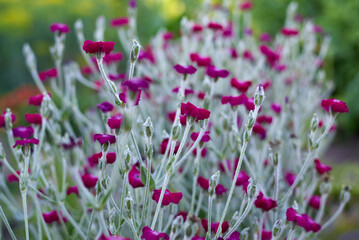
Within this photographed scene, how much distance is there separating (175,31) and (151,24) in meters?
0.62

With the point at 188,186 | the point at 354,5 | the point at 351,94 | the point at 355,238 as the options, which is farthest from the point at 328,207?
the point at 354,5

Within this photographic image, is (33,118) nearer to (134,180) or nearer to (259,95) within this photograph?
(134,180)

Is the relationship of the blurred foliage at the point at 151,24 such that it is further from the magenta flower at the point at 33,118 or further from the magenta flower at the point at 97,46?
the magenta flower at the point at 97,46

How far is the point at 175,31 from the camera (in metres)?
3.85

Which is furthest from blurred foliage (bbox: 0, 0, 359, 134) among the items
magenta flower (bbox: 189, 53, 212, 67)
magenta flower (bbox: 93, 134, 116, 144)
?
magenta flower (bbox: 93, 134, 116, 144)

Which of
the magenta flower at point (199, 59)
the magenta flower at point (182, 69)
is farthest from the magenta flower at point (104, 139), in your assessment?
the magenta flower at point (199, 59)

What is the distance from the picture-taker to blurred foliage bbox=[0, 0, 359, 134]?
154 inches

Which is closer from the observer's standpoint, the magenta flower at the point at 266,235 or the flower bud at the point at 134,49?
the flower bud at the point at 134,49

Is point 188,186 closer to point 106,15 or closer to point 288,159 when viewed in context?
point 288,159

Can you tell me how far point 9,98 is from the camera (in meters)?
3.52

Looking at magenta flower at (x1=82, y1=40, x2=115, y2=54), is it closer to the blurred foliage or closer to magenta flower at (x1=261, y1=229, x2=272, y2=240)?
magenta flower at (x1=261, y1=229, x2=272, y2=240)

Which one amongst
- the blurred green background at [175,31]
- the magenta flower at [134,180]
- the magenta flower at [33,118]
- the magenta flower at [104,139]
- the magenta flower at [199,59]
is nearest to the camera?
the magenta flower at [104,139]

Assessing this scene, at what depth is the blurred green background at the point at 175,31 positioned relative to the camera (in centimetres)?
363

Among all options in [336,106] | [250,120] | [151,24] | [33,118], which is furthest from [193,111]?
[151,24]
